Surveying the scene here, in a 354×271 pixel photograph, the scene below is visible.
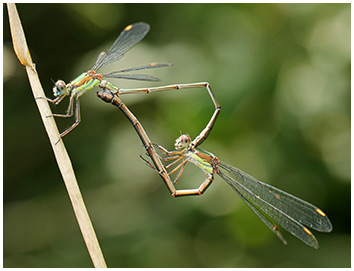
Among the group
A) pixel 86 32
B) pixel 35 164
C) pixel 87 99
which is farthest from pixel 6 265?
pixel 86 32

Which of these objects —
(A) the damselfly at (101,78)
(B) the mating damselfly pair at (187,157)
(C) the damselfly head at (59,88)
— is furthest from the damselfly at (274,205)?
(C) the damselfly head at (59,88)

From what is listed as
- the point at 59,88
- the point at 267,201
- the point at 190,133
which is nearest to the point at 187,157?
the point at 267,201

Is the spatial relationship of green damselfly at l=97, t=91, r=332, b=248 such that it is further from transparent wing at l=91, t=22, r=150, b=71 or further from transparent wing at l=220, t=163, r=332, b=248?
transparent wing at l=91, t=22, r=150, b=71

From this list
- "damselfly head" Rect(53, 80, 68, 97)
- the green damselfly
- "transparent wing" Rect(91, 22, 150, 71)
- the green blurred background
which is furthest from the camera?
the green blurred background

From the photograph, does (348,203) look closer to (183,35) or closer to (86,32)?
(183,35)

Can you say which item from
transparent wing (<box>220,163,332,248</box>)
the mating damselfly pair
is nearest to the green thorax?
the mating damselfly pair

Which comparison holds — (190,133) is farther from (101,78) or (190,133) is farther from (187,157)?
(101,78)

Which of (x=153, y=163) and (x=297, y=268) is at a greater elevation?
(x=153, y=163)
